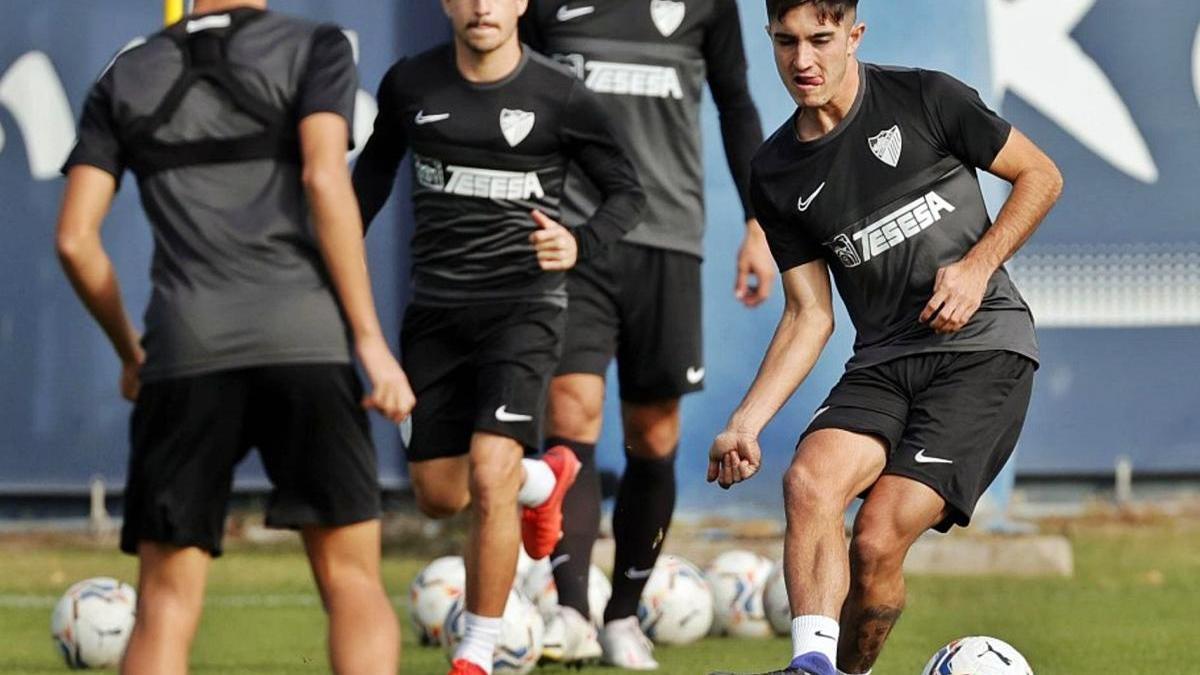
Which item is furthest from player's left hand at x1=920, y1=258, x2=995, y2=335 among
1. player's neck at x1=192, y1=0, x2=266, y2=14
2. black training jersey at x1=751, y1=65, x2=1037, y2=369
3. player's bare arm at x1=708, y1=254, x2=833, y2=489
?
player's neck at x1=192, y1=0, x2=266, y2=14

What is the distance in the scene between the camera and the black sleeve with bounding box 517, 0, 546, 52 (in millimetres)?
8422

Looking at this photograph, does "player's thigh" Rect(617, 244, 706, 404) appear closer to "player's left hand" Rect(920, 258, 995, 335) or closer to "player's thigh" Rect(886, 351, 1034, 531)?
"player's thigh" Rect(886, 351, 1034, 531)

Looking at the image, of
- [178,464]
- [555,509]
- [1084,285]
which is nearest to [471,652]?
[555,509]

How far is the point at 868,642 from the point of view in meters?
6.27

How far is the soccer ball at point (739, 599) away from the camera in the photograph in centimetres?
934

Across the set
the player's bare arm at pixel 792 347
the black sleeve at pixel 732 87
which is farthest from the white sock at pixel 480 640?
the black sleeve at pixel 732 87

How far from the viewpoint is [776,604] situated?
30.2 ft

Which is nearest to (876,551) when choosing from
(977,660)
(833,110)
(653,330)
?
Answer: (977,660)

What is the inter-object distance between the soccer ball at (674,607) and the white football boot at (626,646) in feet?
1.71

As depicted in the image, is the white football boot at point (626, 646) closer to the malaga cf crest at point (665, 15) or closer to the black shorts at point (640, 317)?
the black shorts at point (640, 317)

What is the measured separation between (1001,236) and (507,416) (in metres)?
1.75

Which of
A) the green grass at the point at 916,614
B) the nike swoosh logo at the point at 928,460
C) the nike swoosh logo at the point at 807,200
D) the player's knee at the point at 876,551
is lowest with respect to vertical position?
the green grass at the point at 916,614

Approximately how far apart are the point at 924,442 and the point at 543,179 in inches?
72.7

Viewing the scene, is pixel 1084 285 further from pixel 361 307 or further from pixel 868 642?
pixel 361 307
